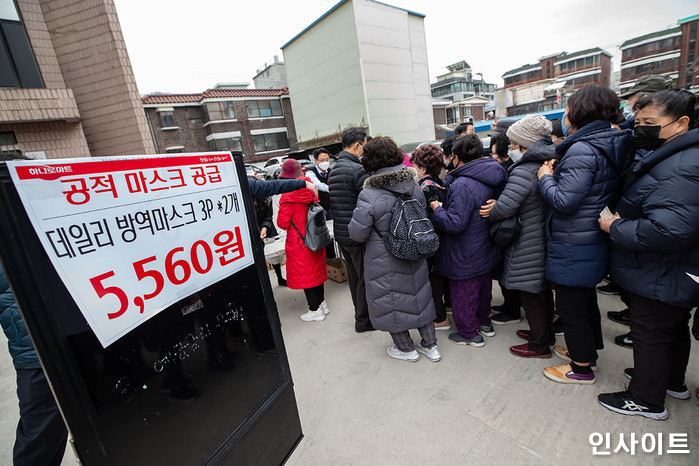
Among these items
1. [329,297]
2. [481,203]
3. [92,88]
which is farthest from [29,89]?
[481,203]

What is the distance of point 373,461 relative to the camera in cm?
181

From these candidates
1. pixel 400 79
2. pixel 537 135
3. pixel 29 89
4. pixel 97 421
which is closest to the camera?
pixel 97 421

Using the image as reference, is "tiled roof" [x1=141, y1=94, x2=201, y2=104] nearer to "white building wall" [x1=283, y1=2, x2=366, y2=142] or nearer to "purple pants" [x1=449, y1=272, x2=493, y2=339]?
"white building wall" [x1=283, y1=2, x2=366, y2=142]

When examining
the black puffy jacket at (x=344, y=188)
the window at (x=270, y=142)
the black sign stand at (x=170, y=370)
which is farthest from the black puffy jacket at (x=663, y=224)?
the window at (x=270, y=142)

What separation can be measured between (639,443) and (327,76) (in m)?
22.3

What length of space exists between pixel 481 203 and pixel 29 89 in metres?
6.59

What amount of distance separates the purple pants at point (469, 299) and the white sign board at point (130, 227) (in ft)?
6.65

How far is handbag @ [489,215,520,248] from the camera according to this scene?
2.31m

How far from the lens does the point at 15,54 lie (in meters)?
4.55

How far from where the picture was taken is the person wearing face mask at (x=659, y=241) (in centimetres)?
152

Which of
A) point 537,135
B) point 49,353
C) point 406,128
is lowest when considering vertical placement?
point 49,353

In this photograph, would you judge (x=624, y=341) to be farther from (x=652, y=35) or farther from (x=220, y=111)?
(x=652, y=35)

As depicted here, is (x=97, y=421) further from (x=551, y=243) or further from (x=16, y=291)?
(x=551, y=243)

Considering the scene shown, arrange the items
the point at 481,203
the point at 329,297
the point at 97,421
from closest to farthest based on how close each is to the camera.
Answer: the point at 97,421
the point at 481,203
the point at 329,297
